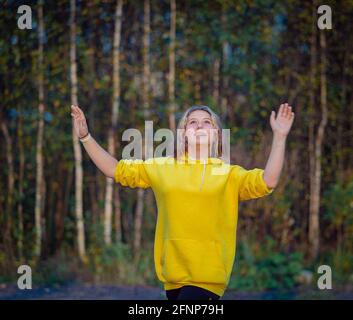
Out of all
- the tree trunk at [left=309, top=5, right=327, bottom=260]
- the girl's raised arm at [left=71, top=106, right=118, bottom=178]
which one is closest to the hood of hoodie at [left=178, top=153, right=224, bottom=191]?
the girl's raised arm at [left=71, top=106, right=118, bottom=178]

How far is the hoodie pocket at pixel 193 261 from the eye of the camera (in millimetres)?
2439

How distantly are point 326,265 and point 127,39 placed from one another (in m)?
2.61

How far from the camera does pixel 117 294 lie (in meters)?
5.38

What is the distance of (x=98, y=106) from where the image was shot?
19.7 ft

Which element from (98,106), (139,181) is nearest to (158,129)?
(98,106)

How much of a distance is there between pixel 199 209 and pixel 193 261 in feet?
0.61

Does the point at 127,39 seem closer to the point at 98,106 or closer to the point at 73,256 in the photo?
the point at 98,106

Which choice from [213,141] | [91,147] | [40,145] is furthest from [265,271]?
[91,147]

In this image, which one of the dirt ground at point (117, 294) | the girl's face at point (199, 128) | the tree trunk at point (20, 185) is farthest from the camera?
the tree trunk at point (20, 185)

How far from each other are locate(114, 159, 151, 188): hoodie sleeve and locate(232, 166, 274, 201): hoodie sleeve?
14.2 inches

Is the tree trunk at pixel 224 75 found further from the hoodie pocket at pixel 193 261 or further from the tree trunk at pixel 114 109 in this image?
the hoodie pocket at pixel 193 261

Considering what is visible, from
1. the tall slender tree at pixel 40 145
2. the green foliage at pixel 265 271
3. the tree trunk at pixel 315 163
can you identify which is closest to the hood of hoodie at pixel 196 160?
the green foliage at pixel 265 271

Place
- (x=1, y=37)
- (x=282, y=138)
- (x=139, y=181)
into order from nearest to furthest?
(x=282, y=138) → (x=139, y=181) → (x=1, y=37)

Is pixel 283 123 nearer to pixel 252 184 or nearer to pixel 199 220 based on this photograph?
pixel 252 184
